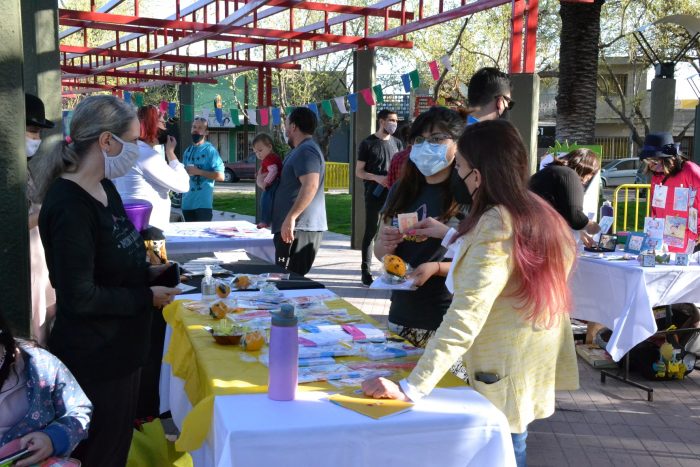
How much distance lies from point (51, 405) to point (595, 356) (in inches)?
190

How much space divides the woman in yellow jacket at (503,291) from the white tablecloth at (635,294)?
114 inches

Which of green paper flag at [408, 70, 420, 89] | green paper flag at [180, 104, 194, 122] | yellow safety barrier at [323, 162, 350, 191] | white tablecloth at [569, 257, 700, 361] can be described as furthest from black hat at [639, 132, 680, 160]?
yellow safety barrier at [323, 162, 350, 191]

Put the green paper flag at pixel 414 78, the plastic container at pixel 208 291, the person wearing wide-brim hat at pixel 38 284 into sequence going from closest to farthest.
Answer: the person wearing wide-brim hat at pixel 38 284, the plastic container at pixel 208 291, the green paper flag at pixel 414 78

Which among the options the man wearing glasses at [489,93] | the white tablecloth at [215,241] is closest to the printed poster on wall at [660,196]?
the man wearing glasses at [489,93]

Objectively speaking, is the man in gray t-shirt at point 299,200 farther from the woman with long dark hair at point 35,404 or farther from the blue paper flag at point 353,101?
the blue paper flag at point 353,101

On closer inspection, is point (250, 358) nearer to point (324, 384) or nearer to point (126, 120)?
point (324, 384)

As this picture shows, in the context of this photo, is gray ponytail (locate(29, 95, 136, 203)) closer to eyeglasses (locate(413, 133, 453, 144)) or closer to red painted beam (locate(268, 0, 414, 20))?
eyeglasses (locate(413, 133, 453, 144))

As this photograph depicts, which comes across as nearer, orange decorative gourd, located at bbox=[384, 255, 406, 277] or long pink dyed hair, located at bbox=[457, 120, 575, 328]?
long pink dyed hair, located at bbox=[457, 120, 575, 328]

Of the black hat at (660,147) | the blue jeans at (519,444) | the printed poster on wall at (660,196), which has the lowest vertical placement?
the blue jeans at (519,444)

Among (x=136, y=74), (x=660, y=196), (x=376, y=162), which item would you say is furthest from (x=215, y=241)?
(x=136, y=74)

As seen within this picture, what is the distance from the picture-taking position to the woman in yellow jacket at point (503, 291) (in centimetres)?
233

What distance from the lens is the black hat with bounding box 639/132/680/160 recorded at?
20.1 ft

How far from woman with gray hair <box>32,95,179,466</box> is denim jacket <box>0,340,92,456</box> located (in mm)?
285

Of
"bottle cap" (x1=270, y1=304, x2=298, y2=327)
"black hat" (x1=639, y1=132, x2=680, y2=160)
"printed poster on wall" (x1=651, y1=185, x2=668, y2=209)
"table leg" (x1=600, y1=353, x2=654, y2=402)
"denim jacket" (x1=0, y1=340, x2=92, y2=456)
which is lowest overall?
"table leg" (x1=600, y1=353, x2=654, y2=402)
